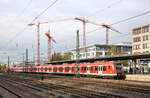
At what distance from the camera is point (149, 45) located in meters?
79.4

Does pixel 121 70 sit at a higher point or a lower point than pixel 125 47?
lower

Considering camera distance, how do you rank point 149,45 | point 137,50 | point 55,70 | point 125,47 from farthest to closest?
1. point 125,47
2. point 137,50
3. point 149,45
4. point 55,70

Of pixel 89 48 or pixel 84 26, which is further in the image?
pixel 89 48

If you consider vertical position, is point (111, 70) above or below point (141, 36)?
below

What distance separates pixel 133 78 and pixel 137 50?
191 ft

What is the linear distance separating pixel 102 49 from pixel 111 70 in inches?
2936

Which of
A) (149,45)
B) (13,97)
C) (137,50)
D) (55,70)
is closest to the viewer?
(13,97)

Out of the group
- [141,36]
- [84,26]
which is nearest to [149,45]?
[141,36]

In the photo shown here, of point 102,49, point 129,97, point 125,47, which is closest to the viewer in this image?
point 129,97

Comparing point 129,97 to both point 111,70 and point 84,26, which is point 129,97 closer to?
point 111,70

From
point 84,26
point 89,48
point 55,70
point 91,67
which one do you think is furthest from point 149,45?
point 91,67

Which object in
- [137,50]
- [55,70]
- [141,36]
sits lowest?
[55,70]

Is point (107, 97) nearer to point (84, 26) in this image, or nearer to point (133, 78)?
point (133, 78)

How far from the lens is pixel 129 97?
13.8 meters
